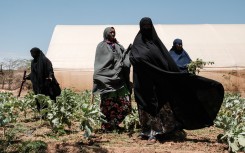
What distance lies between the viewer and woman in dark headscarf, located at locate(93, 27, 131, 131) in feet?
20.2

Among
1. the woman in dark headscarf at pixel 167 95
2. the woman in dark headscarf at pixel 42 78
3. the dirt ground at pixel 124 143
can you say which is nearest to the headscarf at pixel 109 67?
the woman in dark headscarf at pixel 167 95

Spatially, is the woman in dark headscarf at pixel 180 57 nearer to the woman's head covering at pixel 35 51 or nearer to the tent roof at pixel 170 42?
the woman's head covering at pixel 35 51

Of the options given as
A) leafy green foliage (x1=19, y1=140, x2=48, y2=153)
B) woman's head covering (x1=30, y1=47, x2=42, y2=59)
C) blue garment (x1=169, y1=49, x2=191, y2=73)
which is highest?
woman's head covering (x1=30, y1=47, x2=42, y2=59)

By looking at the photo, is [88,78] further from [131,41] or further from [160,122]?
[160,122]

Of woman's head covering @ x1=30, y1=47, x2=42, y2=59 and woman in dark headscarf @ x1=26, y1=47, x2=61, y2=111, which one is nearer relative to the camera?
woman in dark headscarf @ x1=26, y1=47, x2=61, y2=111

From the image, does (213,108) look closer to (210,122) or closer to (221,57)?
(210,122)

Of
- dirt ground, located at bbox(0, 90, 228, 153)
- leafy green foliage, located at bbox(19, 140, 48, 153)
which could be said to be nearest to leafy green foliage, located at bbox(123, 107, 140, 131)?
dirt ground, located at bbox(0, 90, 228, 153)

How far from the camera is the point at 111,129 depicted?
6.27 m

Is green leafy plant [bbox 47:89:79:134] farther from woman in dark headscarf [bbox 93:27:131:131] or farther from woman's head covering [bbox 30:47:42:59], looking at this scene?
woman's head covering [bbox 30:47:42:59]

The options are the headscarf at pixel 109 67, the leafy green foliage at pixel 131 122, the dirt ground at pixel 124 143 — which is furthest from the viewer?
the leafy green foliage at pixel 131 122

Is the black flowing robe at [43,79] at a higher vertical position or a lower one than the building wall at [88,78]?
lower

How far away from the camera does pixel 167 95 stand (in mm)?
5582

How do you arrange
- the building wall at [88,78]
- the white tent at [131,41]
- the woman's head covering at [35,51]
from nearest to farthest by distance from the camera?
the woman's head covering at [35,51] < the building wall at [88,78] < the white tent at [131,41]

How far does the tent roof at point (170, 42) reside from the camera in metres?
19.0
